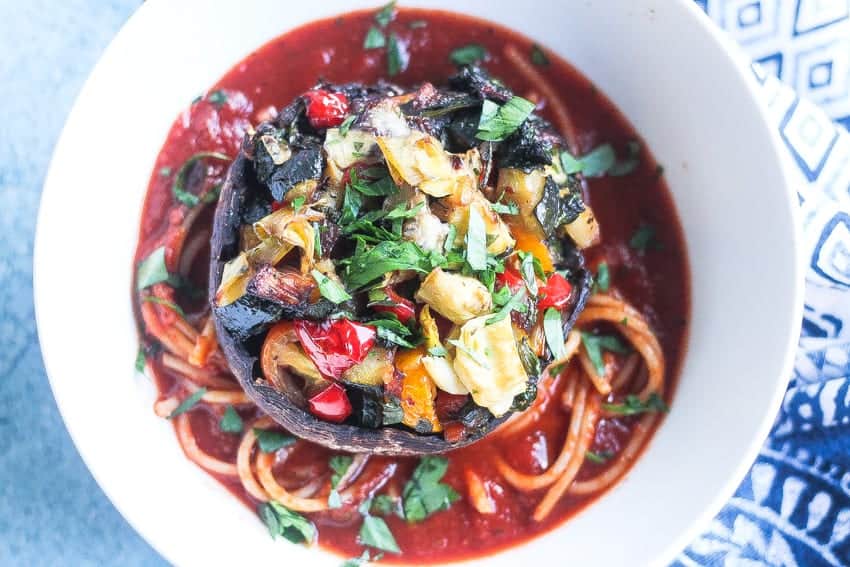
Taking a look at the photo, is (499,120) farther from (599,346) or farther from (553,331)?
(599,346)

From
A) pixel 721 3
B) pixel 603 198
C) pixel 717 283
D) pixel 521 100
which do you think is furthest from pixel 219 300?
pixel 721 3

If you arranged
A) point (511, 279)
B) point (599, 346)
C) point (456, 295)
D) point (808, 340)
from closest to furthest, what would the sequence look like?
point (456, 295)
point (511, 279)
point (599, 346)
point (808, 340)

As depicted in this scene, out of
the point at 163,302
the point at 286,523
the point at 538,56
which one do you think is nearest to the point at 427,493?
the point at 286,523

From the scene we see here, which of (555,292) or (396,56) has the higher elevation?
(396,56)

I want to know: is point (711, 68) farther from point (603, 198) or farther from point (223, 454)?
point (223, 454)

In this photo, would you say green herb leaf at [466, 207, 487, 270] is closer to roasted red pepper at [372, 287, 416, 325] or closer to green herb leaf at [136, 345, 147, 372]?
roasted red pepper at [372, 287, 416, 325]

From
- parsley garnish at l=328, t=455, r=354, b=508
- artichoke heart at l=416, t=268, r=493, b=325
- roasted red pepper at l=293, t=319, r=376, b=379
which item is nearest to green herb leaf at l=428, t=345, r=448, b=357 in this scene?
artichoke heart at l=416, t=268, r=493, b=325
